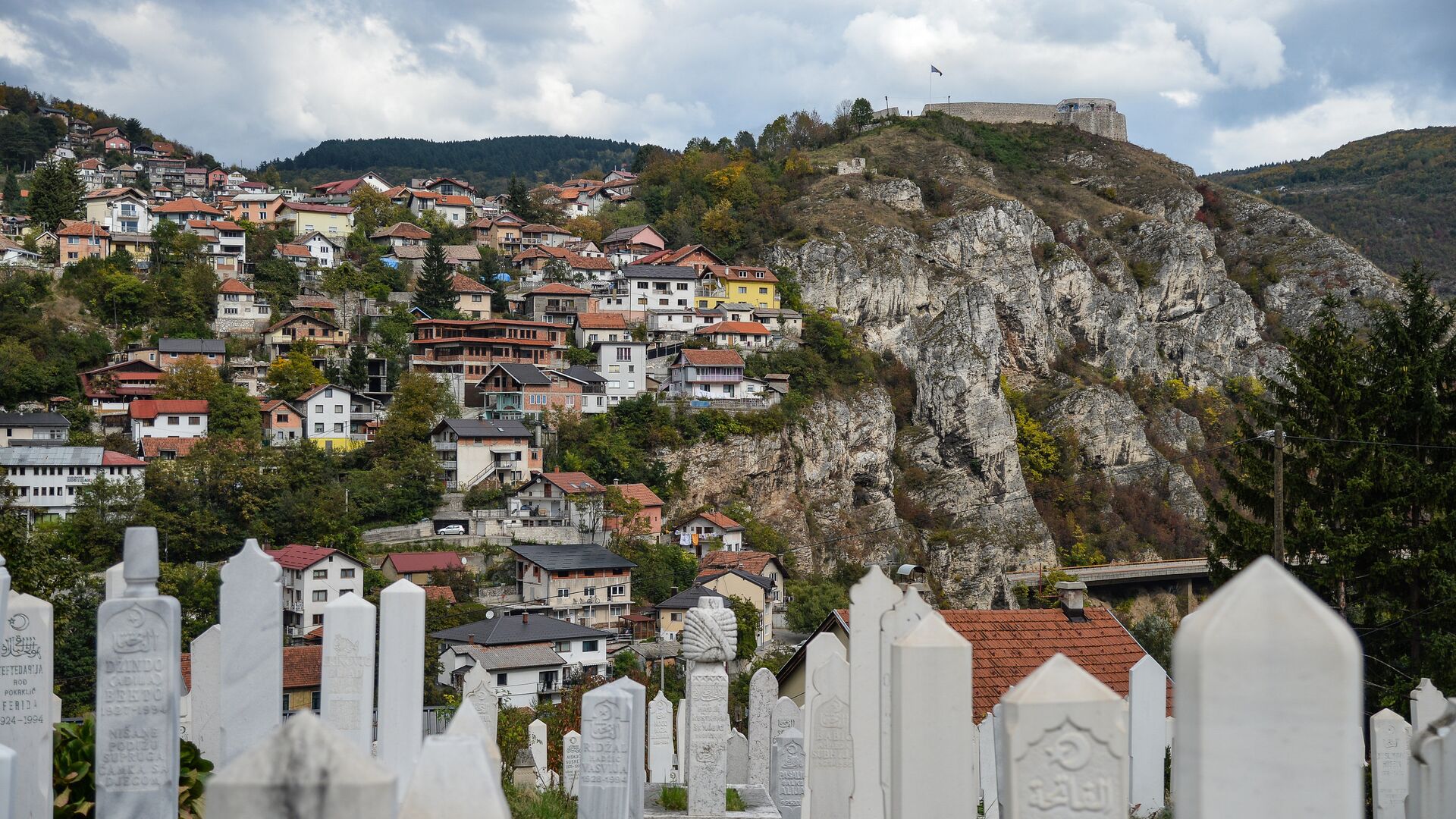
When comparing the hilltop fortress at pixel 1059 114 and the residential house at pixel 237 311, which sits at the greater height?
the hilltop fortress at pixel 1059 114

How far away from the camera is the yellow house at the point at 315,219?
78312 millimetres

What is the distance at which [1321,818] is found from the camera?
8.63 ft

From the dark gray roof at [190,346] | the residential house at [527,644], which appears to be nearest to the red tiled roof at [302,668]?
the residential house at [527,644]

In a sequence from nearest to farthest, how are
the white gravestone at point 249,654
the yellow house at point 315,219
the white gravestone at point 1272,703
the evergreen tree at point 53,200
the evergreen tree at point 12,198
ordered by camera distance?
1. the white gravestone at point 1272,703
2. the white gravestone at point 249,654
3. the evergreen tree at point 53,200
4. the yellow house at point 315,219
5. the evergreen tree at point 12,198

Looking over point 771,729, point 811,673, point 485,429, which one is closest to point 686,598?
point 485,429

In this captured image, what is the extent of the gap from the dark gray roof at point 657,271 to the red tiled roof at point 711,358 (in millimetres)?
8899

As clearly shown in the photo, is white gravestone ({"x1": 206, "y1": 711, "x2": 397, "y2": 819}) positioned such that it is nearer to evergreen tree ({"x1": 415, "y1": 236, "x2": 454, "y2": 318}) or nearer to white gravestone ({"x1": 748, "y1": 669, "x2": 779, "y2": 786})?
white gravestone ({"x1": 748, "y1": 669, "x2": 779, "y2": 786})

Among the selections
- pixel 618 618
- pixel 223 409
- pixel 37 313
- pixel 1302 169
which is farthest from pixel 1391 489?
pixel 1302 169

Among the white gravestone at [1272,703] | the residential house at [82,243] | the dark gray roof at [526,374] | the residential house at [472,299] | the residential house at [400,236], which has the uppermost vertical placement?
the residential house at [400,236]

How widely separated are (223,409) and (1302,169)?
128963mm

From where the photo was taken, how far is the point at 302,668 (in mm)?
25281

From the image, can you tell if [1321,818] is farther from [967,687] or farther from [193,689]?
[193,689]

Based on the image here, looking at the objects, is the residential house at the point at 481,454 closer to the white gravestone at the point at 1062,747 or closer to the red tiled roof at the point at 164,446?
the red tiled roof at the point at 164,446

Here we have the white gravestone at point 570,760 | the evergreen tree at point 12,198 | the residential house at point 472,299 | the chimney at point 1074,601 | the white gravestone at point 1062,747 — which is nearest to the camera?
the white gravestone at point 1062,747
